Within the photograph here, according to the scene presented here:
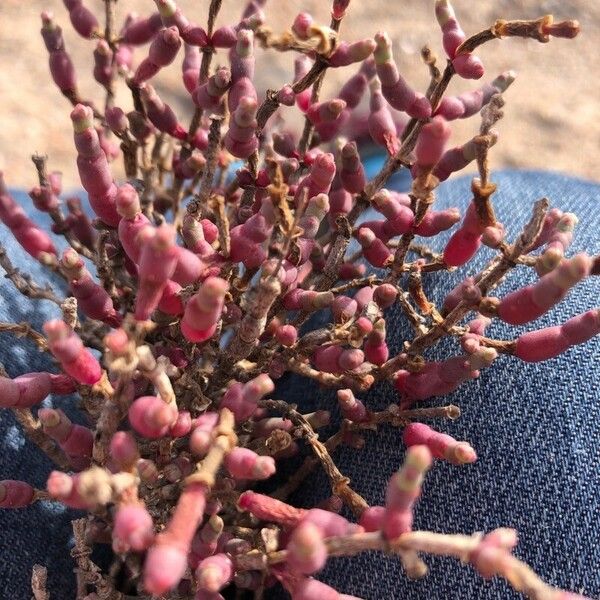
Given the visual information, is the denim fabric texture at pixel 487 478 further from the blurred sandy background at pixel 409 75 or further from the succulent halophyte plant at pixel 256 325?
the blurred sandy background at pixel 409 75

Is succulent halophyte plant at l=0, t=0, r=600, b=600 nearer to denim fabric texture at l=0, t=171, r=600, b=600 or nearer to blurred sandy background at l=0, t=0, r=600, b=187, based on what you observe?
denim fabric texture at l=0, t=171, r=600, b=600

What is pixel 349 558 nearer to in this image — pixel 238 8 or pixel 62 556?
pixel 62 556

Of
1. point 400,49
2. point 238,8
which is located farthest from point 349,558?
point 238,8

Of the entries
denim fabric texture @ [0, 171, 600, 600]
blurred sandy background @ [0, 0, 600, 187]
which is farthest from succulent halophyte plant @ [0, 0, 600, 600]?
blurred sandy background @ [0, 0, 600, 187]

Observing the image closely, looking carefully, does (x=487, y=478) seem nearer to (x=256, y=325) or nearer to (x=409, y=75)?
(x=256, y=325)

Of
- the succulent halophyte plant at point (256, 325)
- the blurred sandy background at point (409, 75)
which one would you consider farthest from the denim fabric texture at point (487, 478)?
the blurred sandy background at point (409, 75)

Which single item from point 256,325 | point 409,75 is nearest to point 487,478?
point 256,325
